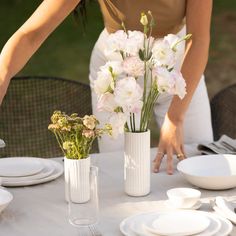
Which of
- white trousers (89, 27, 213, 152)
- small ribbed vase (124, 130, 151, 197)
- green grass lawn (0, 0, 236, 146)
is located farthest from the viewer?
green grass lawn (0, 0, 236, 146)

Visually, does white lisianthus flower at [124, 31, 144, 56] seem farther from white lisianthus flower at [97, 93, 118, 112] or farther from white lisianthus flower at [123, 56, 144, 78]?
white lisianthus flower at [97, 93, 118, 112]

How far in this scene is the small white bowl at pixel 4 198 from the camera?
1867mm

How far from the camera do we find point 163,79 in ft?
6.26

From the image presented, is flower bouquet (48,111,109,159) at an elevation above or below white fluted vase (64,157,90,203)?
above

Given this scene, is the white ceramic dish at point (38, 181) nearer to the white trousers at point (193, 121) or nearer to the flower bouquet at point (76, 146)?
the flower bouquet at point (76, 146)

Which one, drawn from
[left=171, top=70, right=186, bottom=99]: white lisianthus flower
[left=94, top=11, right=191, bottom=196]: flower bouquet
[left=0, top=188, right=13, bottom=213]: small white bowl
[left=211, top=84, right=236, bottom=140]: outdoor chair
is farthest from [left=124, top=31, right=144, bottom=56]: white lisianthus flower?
[left=211, top=84, right=236, bottom=140]: outdoor chair

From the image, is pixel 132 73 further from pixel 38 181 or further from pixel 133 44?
pixel 38 181

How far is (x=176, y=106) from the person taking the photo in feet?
7.83

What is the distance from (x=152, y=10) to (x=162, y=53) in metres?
0.76

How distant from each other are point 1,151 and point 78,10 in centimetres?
74

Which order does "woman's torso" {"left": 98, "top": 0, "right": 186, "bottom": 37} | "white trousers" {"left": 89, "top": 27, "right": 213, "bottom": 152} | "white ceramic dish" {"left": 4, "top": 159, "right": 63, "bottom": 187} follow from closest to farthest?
"white ceramic dish" {"left": 4, "top": 159, "right": 63, "bottom": 187} → "woman's torso" {"left": 98, "top": 0, "right": 186, "bottom": 37} → "white trousers" {"left": 89, "top": 27, "right": 213, "bottom": 152}

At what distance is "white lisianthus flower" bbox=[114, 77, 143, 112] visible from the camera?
187 cm

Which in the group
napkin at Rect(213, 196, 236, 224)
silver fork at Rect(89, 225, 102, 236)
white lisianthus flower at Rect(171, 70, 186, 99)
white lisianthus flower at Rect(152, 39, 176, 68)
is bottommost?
silver fork at Rect(89, 225, 102, 236)

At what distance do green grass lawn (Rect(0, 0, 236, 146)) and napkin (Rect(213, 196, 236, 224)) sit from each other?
4871 millimetres
